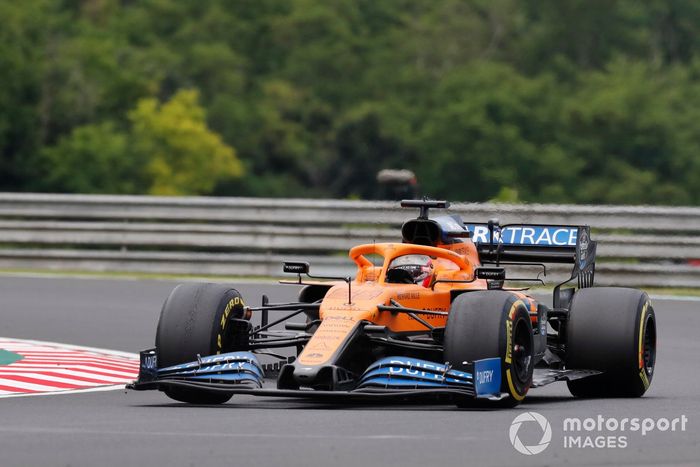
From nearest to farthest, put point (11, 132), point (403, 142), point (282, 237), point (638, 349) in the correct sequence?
point (638, 349) → point (282, 237) → point (11, 132) → point (403, 142)

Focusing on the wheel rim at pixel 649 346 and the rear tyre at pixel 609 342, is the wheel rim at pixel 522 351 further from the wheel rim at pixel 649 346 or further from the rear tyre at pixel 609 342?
the wheel rim at pixel 649 346

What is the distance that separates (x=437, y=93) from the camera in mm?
83000

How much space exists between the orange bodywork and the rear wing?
0.88 meters

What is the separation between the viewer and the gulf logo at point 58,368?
12.3 m

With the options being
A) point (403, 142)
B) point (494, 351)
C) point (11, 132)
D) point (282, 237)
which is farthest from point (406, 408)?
point (403, 142)

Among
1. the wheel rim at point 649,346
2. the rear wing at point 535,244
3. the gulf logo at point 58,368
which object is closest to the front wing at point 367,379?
the gulf logo at point 58,368

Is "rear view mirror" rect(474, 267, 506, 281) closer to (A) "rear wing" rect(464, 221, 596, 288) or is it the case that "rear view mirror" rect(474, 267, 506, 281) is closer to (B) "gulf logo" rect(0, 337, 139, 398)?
(A) "rear wing" rect(464, 221, 596, 288)

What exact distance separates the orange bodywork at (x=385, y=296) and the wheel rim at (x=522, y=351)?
0.76 metres

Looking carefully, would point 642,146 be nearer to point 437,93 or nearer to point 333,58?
point 437,93

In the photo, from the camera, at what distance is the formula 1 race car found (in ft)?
35.6

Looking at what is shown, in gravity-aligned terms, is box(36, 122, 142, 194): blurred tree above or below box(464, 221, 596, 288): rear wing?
above

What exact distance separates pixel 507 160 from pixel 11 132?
75.0 feet

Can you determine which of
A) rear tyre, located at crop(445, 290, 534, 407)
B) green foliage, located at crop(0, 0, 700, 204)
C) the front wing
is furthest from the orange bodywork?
green foliage, located at crop(0, 0, 700, 204)

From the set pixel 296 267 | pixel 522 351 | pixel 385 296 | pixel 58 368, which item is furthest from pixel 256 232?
pixel 522 351
